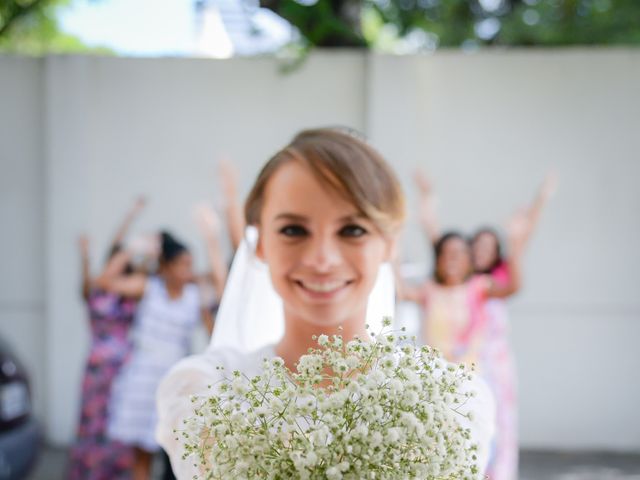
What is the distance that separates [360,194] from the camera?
1.69m

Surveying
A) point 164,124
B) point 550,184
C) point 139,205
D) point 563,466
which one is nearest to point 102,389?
point 139,205

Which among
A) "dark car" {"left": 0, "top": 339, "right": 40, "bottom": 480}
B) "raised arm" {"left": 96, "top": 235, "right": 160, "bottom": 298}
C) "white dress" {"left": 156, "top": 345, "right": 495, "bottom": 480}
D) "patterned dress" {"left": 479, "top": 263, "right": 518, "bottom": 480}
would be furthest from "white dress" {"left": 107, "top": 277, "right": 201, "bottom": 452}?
"white dress" {"left": 156, "top": 345, "right": 495, "bottom": 480}

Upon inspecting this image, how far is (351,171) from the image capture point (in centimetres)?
170

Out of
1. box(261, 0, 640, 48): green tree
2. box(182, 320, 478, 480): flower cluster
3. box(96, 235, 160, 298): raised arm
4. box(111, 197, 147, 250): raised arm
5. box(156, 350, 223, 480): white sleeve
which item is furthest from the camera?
box(261, 0, 640, 48): green tree

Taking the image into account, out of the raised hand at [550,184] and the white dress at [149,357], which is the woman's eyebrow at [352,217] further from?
the raised hand at [550,184]

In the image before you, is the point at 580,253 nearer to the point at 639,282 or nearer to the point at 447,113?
the point at 639,282

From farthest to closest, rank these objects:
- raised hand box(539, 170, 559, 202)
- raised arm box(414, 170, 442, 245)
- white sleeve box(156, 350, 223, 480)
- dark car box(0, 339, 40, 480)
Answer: raised hand box(539, 170, 559, 202), raised arm box(414, 170, 442, 245), dark car box(0, 339, 40, 480), white sleeve box(156, 350, 223, 480)

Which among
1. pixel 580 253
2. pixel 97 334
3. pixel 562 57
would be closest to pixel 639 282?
pixel 580 253

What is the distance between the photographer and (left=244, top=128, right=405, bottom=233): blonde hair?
169 cm

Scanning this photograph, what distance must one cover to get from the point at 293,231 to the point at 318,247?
7cm

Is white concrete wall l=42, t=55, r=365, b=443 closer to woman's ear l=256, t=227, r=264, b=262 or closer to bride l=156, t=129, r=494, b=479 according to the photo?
woman's ear l=256, t=227, r=264, b=262

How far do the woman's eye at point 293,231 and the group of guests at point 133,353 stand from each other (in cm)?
333

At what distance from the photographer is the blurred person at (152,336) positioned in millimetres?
4969

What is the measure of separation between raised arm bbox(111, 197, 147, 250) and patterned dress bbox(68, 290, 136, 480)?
0.94 metres
